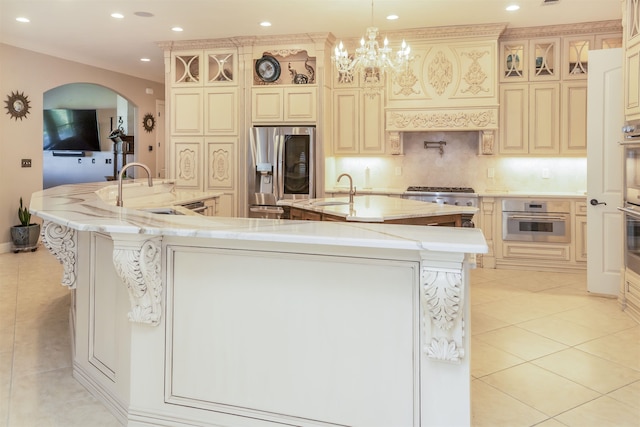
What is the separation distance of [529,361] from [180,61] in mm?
5764

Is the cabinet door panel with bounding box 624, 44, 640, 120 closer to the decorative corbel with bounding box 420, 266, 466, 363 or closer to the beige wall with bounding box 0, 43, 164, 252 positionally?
the decorative corbel with bounding box 420, 266, 466, 363

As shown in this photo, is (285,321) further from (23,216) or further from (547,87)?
(23,216)

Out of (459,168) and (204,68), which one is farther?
(204,68)

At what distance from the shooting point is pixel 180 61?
6656 mm

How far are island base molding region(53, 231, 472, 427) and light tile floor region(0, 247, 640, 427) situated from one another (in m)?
0.47

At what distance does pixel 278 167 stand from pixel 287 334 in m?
4.36

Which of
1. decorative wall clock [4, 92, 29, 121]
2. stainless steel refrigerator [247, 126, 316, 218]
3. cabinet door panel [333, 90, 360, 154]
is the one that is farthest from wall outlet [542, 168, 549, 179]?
decorative wall clock [4, 92, 29, 121]

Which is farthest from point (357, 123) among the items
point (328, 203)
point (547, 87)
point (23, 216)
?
point (23, 216)

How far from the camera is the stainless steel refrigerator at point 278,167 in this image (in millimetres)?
6121

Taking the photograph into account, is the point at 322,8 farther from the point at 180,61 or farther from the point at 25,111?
the point at 25,111

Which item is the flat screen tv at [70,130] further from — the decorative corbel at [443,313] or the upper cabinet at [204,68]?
the decorative corbel at [443,313]

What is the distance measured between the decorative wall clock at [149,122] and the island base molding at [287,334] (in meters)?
6.90

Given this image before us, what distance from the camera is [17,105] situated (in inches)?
251

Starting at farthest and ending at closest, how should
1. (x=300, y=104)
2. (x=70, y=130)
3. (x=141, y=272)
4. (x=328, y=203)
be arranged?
(x=70, y=130)
(x=300, y=104)
(x=328, y=203)
(x=141, y=272)
